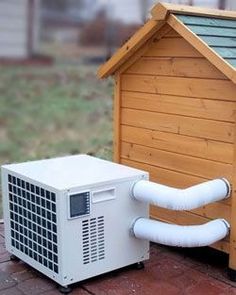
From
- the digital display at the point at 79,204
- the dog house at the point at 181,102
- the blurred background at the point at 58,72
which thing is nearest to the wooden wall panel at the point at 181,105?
the dog house at the point at 181,102

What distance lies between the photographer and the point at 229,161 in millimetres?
2570

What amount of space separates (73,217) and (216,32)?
4.09 ft

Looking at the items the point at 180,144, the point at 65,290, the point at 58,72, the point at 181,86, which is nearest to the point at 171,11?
the point at 181,86

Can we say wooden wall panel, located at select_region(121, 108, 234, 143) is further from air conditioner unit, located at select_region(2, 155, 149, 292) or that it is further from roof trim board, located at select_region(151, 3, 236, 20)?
roof trim board, located at select_region(151, 3, 236, 20)

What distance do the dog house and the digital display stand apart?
639 millimetres

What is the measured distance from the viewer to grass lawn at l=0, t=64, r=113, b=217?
652 cm

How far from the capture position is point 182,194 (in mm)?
2432

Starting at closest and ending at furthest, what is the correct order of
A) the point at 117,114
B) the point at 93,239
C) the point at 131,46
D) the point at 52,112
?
the point at 93,239 < the point at 131,46 < the point at 117,114 < the point at 52,112

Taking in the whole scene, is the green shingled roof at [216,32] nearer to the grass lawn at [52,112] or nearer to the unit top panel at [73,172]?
the unit top panel at [73,172]

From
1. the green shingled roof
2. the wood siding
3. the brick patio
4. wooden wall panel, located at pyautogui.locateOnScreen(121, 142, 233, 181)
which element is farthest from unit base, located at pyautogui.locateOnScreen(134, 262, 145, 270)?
the green shingled roof

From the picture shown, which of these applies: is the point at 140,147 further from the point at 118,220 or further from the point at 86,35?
the point at 86,35

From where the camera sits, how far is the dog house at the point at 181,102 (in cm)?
257

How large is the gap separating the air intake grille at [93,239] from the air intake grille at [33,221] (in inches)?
5.8

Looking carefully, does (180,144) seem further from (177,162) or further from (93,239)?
(93,239)
